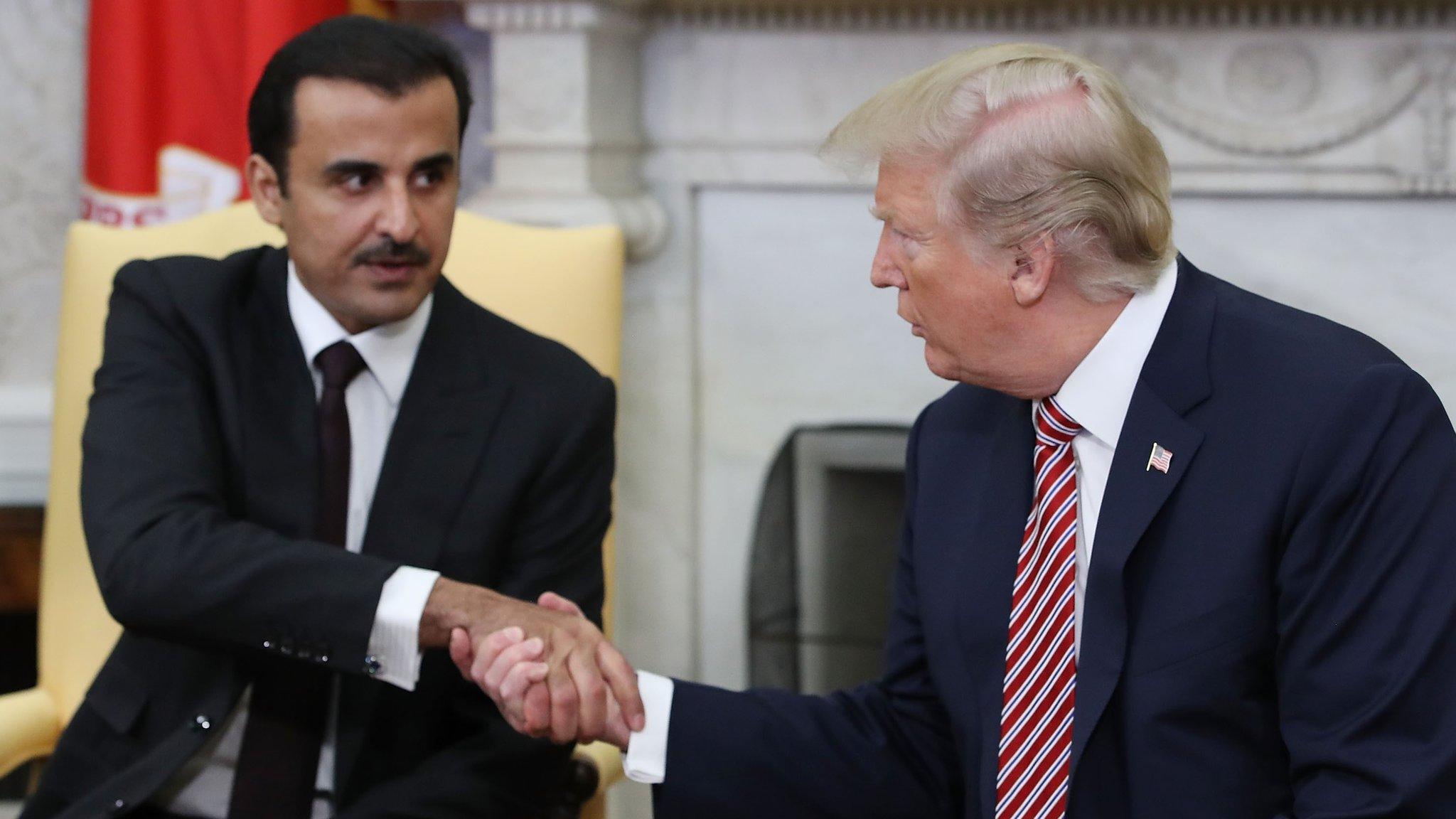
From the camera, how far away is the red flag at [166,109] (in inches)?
111

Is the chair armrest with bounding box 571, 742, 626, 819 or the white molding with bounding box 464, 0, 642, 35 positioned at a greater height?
the white molding with bounding box 464, 0, 642, 35

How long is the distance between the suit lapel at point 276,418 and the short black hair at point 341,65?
0.55 ft

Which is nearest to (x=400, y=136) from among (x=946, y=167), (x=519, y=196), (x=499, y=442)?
(x=499, y=442)

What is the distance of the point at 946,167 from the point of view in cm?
144

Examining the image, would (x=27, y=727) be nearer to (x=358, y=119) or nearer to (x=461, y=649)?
(x=461, y=649)

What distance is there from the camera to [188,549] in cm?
165

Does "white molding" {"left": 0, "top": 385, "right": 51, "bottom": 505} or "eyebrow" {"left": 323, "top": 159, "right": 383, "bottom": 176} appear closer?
"eyebrow" {"left": 323, "top": 159, "right": 383, "bottom": 176}

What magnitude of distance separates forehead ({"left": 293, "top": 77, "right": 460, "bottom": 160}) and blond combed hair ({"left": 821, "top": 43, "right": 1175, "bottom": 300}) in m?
0.69

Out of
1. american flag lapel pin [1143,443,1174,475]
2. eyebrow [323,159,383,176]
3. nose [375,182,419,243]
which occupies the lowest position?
american flag lapel pin [1143,443,1174,475]

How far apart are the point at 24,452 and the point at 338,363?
153 cm

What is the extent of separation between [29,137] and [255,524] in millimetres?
1798

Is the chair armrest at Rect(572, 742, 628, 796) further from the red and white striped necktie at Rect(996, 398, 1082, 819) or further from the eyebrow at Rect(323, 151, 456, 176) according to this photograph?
the eyebrow at Rect(323, 151, 456, 176)

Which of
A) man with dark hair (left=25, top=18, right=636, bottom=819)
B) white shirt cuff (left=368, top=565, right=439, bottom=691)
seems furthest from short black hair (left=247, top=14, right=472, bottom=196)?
white shirt cuff (left=368, top=565, right=439, bottom=691)

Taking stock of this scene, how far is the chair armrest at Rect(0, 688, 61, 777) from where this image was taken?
1977 mm
